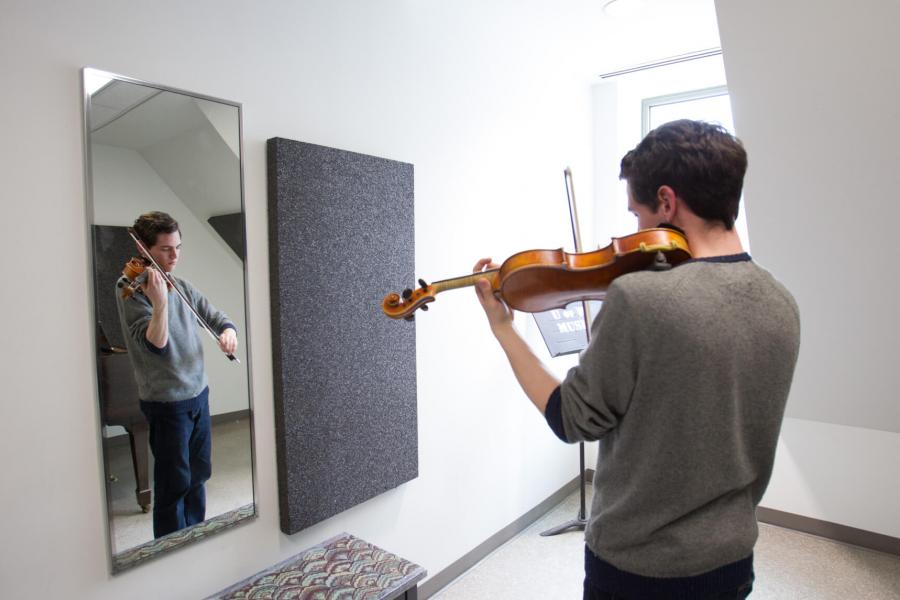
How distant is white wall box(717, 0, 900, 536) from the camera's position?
152 cm

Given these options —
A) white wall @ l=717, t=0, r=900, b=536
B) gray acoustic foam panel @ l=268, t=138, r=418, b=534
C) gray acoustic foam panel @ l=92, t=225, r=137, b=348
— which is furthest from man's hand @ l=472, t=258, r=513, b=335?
white wall @ l=717, t=0, r=900, b=536

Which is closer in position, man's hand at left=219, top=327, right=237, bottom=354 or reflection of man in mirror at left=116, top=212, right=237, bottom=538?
reflection of man in mirror at left=116, top=212, right=237, bottom=538

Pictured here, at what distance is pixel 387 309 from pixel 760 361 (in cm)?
81

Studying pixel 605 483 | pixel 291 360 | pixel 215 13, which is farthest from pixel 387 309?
pixel 215 13

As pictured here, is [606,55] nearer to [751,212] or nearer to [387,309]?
[751,212]

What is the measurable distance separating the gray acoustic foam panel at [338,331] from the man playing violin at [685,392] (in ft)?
3.11

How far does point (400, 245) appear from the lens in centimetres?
200

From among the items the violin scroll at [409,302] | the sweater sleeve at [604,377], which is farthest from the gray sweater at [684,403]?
the violin scroll at [409,302]

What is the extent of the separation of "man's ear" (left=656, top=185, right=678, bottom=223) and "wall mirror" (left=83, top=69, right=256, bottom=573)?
3.60ft

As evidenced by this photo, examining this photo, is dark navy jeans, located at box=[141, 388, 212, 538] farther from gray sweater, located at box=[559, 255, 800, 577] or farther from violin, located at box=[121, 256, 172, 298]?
gray sweater, located at box=[559, 255, 800, 577]

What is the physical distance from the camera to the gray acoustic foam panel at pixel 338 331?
165 cm

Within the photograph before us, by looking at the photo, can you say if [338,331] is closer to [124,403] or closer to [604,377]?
[124,403]

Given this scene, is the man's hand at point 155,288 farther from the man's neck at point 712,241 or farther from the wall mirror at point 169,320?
the man's neck at point 712,241

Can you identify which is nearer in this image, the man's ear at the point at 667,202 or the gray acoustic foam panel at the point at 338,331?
the man's ear at the point at 667,202
